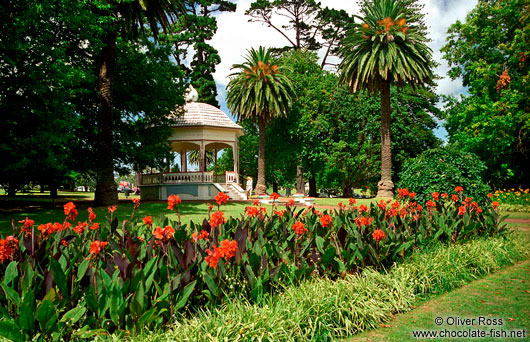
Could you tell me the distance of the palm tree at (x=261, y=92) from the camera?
96.9 ft

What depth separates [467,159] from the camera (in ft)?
33.3

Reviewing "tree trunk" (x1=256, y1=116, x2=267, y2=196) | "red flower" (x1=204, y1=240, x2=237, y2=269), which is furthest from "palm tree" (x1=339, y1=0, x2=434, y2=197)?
"red flower" (x1=204, y1=240, x2=237, y2=269)

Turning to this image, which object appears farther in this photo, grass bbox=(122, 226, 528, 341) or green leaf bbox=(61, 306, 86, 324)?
grass bbox=(122, 226, 528, 341)

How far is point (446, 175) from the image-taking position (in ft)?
32.6

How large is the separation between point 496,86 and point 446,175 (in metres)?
17.3

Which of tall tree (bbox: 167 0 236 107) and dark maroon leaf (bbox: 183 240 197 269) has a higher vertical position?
tall tree (bbox: 167 0 236 107)

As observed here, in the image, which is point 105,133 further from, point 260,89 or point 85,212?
point 260,89

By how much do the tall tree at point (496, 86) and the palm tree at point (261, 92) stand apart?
12.4m

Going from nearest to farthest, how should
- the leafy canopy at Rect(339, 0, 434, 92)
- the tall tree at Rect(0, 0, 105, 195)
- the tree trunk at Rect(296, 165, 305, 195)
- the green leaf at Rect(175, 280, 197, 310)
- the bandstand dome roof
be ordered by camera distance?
the green leaf at Rect(175, 280, 197, 310)
the tall tree at Rect(0, 0, 105, 195)
the leafy canopy at Rect(339, 0, 434, 92)
the bandstand dome roof
the tree trunk at Rect(296, 165, 305, 195)

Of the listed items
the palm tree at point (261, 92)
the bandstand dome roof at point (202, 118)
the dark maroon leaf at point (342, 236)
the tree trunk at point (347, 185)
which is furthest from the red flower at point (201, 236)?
the tree trunk at point (347, 185)

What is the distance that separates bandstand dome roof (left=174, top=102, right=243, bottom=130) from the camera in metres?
26.1

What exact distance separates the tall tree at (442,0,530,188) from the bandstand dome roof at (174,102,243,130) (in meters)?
16.2

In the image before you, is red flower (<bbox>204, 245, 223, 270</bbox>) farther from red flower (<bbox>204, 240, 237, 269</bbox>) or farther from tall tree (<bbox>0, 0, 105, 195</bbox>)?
tall tree (<bbox>0, 0, 105, 195</bbox>)

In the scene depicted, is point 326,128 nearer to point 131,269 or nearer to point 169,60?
point 169,60
